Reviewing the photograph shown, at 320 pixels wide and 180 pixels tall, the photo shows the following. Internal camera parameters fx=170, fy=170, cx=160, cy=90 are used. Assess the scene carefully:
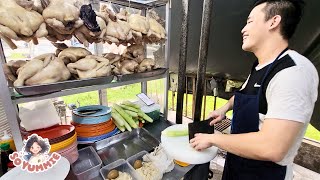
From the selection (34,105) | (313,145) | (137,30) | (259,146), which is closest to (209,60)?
(137,30)

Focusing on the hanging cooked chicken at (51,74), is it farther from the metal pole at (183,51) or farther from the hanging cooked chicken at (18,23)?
the metal pole at (183,51)

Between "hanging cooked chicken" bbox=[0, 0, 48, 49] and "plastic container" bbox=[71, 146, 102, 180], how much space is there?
30.9 inches

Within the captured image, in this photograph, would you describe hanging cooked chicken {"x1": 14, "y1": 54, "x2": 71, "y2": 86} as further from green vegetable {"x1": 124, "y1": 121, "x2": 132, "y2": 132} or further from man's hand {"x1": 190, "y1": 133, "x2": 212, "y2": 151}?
man's hand {"x1": 190, "y1": 133, "x2": 212, "y2": 151}

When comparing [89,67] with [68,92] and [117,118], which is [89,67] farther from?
[117,118]

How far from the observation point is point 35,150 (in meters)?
0.69

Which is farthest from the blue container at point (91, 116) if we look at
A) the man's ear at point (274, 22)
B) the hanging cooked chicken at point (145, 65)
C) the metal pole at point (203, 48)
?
the man's ear at point (274, 22)

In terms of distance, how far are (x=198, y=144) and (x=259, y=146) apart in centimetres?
32

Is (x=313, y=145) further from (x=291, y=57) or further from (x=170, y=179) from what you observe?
(x=170, y=179)

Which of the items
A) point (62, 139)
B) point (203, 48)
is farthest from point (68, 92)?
point (203, 48)

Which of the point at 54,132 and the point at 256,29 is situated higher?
the point at 256,29

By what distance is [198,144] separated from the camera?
0.99 meters

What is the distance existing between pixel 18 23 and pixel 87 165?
2.94ft

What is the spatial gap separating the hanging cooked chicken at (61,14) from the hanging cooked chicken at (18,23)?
0.04 m

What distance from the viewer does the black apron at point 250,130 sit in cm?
100
